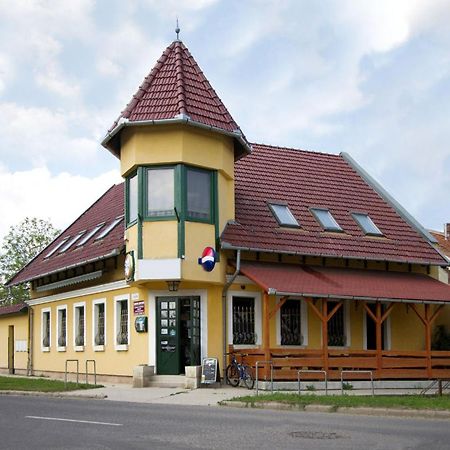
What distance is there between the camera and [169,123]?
24.2 m

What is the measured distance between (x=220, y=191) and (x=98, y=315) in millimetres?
7119

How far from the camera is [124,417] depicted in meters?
15.0

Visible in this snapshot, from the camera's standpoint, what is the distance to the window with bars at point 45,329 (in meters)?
34.1

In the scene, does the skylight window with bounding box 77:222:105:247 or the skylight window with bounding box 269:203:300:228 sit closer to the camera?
the skylight window with bounding box 269:203:300:228

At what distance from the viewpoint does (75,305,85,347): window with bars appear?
30688 mm

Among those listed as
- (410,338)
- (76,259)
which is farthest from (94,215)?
(410,338)

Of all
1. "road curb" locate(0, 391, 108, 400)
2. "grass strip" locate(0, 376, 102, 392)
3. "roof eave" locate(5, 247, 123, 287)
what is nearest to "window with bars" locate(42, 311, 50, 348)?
"roof eave" locate(5, 247, 123, 287)

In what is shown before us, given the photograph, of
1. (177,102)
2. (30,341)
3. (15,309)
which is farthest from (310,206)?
(15,309)

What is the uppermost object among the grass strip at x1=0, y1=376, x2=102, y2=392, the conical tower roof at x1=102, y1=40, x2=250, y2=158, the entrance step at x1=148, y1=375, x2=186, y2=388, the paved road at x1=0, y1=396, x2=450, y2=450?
the conical tower roof at x1=102, y1=40, x2=250, y2=158

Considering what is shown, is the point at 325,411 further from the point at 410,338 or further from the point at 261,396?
the point at 410,338

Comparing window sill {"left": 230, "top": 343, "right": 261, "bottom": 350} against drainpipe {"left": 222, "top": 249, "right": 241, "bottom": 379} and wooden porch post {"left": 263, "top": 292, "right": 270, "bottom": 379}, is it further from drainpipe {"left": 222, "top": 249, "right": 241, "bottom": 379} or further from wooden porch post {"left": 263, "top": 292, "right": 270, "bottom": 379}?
Answer: wooden porch post {"left": 263, "top": 292, "right": 270, "bottom": 379}

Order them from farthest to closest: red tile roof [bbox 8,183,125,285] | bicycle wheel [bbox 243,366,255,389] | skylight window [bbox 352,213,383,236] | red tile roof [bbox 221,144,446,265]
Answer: skylight window [bbox 352,213,383,236]
red tile roof [bbox 8,183,125,285]
red tile roof [bbox 221,144,446,265]
bicycle wheel [bbox 243,366,255,389]

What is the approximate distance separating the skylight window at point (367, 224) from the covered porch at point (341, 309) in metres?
1.62

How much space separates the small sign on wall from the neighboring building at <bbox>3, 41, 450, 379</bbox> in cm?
6
